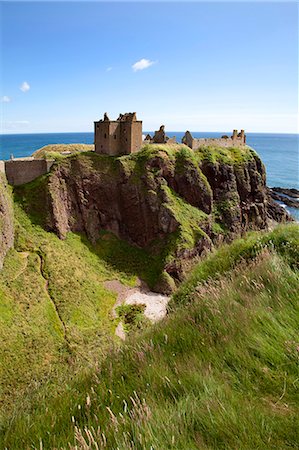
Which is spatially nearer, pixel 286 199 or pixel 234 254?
pixel 234 254

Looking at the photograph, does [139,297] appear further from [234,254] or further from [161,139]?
[234,254]

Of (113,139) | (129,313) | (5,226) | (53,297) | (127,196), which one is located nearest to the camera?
(53,297)

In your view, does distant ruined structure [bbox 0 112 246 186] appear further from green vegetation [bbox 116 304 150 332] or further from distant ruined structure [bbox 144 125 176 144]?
green vegetation [bbox 116 304 150 332]

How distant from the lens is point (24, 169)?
4375 centimetres

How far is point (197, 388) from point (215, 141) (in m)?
61.8

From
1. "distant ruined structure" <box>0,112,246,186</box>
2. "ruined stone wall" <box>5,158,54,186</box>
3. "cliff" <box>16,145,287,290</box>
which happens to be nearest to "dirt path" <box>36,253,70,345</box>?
"cliff" <box>16,145,287,290</box>

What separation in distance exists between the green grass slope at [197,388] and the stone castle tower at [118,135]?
4628 cm

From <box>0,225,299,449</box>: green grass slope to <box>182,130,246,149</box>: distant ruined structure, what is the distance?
179 feet

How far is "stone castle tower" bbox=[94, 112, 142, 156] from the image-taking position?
4931 cm

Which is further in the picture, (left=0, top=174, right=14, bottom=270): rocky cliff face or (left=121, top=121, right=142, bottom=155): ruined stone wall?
(left=121, top=121, right=142, bottom=155): ruined stone wall

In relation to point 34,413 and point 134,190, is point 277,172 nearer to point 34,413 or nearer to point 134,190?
point 134,190

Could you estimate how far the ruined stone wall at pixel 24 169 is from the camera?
4288 centimetres

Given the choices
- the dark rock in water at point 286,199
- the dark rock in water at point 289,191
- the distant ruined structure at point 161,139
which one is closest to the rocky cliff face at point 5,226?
the distant ruined structure at point 161,139

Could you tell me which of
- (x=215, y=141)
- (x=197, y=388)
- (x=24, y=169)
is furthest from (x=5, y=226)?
(x=215, y=141)
